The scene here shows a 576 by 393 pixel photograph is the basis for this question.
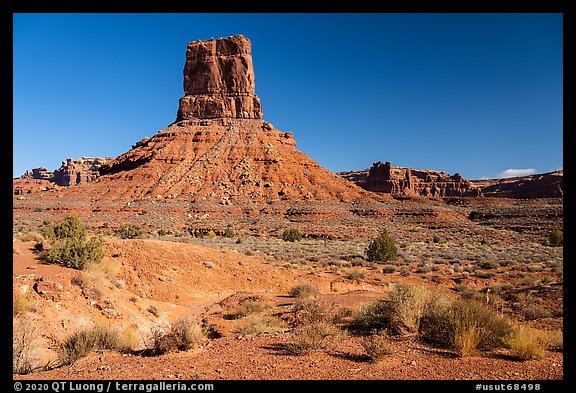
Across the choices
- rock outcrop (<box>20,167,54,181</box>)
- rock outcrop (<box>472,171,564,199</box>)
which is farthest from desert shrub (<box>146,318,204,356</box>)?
rock outcrop (<box>20,167,54,181</box>)

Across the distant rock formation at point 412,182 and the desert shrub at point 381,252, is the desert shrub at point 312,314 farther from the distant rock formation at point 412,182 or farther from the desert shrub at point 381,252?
the distant rock formation at point 412,182

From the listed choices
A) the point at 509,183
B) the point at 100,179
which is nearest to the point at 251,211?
the point at 100,179

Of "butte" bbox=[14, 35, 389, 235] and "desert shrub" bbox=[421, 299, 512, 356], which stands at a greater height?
"butte" bbox=[14, 35, 389, 235]

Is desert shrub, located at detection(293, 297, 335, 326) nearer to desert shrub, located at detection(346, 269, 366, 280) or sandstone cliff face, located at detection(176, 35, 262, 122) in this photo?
desert shrub, located at detection(346, 269, 366, 280)

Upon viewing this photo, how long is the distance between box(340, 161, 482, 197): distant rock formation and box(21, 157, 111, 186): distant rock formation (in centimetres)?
10382

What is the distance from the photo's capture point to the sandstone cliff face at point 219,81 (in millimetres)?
83750

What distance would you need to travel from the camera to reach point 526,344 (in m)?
5.45

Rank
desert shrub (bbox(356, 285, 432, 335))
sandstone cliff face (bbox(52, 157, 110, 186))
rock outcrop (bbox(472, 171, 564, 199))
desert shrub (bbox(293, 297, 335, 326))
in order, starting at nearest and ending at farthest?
desert shrub (bbox(356, 285, 432, 335))
desert shrub (bbox(293, 297, 335, 326))
rock outcrop (bbox(472, 171, 564, 199))
sandstone cliff face (bbox(52, 157, 110, 186))

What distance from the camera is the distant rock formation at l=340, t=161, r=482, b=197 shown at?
12294 centimetres

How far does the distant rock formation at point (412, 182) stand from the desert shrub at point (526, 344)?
4491 inches

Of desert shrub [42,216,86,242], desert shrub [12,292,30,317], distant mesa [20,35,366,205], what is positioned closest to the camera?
desert shrub [12,292,30,317]

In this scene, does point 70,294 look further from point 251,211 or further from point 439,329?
point 251,211

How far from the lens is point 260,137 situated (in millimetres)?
77125
